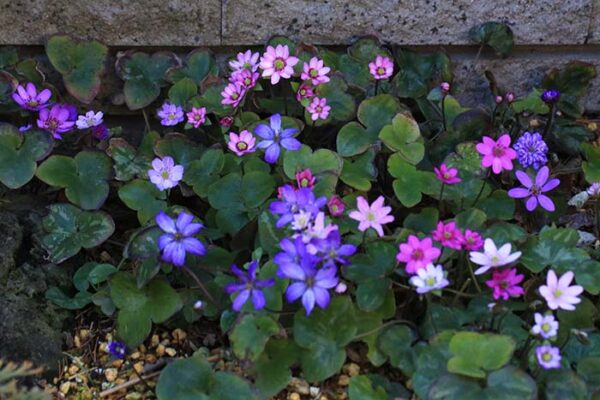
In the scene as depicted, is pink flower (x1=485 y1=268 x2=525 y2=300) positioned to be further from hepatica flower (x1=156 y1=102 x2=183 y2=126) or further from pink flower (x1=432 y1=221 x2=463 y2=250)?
hepatica flower (x1=156 y1=102 x2=183 y2=126)

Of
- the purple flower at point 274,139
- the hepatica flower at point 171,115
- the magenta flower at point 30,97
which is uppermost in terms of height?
A: the purple flower at point 274,139

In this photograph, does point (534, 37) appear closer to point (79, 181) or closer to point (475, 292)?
point (475, 292)

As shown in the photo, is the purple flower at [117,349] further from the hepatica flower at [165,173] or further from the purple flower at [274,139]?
the purple flower at [274,139]

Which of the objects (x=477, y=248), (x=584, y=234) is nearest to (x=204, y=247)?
(x=477, y=248)

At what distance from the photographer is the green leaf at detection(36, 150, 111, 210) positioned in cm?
229

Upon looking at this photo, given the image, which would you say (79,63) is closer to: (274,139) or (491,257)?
(274,139)

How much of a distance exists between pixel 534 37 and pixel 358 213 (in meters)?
1.05

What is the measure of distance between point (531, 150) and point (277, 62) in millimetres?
717

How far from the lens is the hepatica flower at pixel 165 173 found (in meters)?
2.20

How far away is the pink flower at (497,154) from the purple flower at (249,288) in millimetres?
643

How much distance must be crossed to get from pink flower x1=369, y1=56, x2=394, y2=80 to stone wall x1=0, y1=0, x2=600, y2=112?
0.22 metres

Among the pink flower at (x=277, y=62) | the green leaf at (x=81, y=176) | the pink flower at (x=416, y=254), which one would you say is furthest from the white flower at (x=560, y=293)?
the green leaf at (x=81, y=176)

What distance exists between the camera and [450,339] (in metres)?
1.88

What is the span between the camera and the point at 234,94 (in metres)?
2.32
